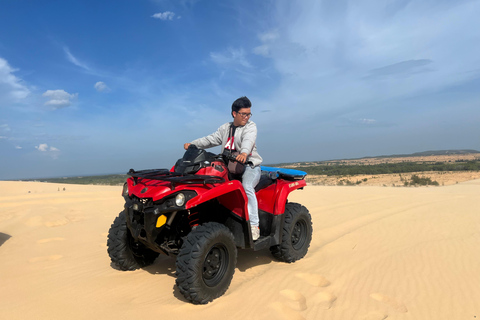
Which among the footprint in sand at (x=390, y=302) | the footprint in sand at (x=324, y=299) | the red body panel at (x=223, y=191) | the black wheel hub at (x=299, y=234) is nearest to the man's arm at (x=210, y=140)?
the red body panel at (x=223, y=191)

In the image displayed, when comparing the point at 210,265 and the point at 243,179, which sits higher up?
the point at 243,179

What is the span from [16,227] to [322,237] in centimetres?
688

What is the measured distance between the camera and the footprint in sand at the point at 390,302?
2984 mm

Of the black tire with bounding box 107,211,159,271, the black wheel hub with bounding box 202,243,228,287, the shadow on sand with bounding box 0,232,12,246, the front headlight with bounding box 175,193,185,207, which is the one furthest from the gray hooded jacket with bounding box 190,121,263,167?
the shadow on sand with bounding box 0,232,12,246

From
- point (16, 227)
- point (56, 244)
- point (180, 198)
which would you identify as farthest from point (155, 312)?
point (16, 227)

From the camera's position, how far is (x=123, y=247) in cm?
368

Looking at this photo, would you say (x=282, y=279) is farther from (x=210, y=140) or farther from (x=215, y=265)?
(x=210, y=140)

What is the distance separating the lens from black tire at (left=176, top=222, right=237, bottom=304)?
287 cm

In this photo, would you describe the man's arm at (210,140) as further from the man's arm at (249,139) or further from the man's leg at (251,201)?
the man's leg at (251,201)

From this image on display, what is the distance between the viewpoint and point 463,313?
2947mm

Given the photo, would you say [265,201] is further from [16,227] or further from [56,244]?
[16,227]

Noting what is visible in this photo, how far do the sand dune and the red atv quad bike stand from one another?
0.78 feet

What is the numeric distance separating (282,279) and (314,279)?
43cm

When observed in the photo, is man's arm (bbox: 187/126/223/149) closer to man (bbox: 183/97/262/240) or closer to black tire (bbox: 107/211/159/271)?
man (bbox: 183/97/262/240)
